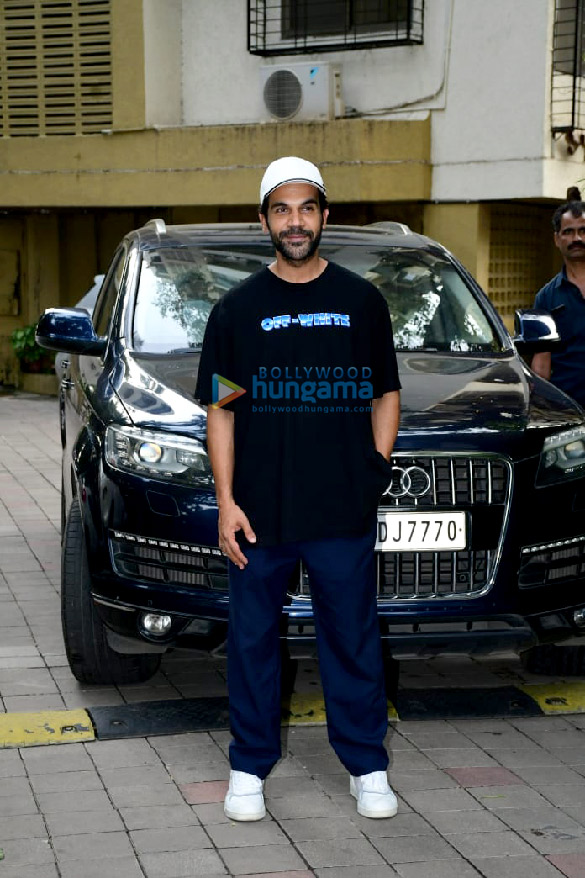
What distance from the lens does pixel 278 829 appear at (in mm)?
4441

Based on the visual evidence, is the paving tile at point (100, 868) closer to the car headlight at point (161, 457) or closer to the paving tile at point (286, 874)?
the paving tile at point (286, 874)

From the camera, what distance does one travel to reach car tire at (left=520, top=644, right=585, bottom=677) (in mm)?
6035

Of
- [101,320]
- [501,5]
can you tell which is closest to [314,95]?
[501,5]

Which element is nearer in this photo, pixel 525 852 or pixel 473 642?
pixel 525 852

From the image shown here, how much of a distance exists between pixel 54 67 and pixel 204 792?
567 inches

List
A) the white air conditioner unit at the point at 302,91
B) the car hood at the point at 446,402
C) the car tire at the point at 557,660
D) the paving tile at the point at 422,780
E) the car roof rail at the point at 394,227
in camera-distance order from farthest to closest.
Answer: the white air conditioner unit at the point at 302,91
the car roof rail at the point at 394,227
the car tire at the point at 557,660
the car hood at the point at 446,402
the paving tile at the point at 422,780

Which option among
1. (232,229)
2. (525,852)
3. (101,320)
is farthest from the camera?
(101,320)

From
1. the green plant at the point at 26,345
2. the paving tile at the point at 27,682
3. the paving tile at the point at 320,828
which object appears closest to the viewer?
the paving tile at the point at 320,828

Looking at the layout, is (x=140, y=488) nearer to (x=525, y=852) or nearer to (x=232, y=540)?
(x=232, y=540)

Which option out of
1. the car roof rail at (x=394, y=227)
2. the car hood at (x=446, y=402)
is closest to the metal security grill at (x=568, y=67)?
the car roof rail at (x=394, y=227)

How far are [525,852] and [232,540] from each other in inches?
48.2

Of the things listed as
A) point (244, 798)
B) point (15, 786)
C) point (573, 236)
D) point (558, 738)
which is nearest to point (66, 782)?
point (15, 786)

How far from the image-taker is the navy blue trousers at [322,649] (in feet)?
14.5

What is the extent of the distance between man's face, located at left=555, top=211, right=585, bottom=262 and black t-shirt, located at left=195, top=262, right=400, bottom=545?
8.54 feet
